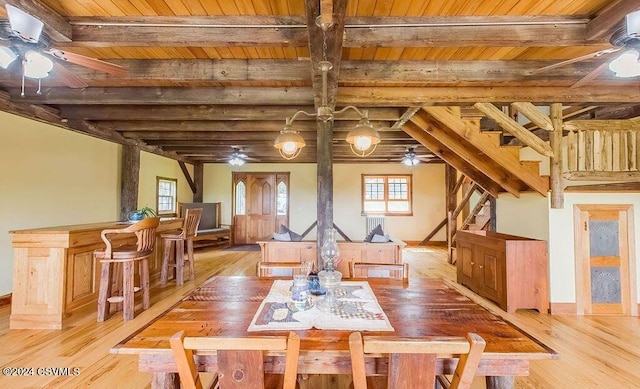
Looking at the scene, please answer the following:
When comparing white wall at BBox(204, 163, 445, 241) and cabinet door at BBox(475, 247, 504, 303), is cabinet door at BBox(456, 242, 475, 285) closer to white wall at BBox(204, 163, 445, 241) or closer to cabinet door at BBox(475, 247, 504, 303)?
cabinet door at BBox(475, 247, 504, 303)

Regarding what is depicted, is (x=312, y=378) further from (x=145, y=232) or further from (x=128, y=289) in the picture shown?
(x=145, y=232)

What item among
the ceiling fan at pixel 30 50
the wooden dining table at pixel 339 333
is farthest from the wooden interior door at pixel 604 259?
the ceiling fan at pixel 30 50

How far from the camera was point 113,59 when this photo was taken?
115 inches

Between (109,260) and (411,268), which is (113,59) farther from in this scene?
(411,268)

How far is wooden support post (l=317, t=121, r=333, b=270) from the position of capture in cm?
367

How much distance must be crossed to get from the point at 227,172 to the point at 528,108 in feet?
25.5

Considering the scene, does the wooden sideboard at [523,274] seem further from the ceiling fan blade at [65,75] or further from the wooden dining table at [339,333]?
the ceiling fan blade at [65,75]

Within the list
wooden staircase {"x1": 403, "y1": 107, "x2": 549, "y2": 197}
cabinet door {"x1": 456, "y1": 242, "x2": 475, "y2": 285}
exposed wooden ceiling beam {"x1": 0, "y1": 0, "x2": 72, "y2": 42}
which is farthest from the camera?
cabinet door {"x1": 456, "y1": 242, "x2": 475, "y2": 285}

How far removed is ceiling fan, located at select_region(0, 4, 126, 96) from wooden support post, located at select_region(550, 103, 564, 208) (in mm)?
4396

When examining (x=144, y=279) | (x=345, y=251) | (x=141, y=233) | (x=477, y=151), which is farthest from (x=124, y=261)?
(x=477, y=151)

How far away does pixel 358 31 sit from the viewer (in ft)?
7.32

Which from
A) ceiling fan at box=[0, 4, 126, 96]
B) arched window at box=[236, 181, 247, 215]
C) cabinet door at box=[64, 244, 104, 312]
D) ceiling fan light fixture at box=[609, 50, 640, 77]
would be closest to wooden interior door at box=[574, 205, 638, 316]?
ceiling fan light fixture at box=[609, 50, 640, 77]

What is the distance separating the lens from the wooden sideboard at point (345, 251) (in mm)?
4152

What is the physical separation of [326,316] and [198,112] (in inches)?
147
